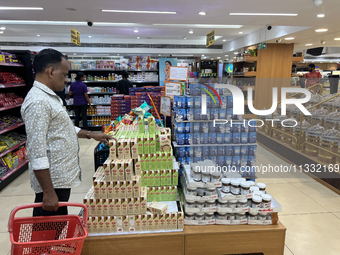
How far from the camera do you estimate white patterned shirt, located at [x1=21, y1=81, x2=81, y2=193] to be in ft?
4.85

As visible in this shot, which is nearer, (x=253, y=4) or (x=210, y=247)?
(x=210, y=247)

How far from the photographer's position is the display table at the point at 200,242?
211 centimetres

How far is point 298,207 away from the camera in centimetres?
333

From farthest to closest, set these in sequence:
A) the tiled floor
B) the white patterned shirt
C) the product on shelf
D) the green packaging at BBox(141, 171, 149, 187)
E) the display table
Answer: the product on shelf → the tiled floor → the green packaging at BBox(141, 171, 149, 187) → the display table → the white patterned shirt

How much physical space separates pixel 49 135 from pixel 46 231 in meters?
0.63

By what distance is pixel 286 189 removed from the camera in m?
3.89

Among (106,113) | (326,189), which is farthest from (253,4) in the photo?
(106,113)

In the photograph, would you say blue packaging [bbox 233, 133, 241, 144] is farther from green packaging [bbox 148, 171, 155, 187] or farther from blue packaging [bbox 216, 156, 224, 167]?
green packaging [bbox 148, 171, 155, 187]

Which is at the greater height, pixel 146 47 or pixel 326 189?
pixel 146 47

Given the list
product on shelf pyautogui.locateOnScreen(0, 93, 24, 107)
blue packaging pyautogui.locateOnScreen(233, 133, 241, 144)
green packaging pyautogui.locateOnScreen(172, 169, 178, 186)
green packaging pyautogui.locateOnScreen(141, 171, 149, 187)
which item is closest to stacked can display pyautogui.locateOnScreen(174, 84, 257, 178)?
blue packaging pyautogui.locateOnScreen(233, 133, 241, 144)

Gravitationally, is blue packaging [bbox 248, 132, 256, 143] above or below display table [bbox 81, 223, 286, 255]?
above

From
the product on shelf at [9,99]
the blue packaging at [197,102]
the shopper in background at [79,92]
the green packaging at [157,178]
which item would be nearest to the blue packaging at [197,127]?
the blue packaging at [197,102]

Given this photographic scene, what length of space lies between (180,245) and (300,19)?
6011 millimetres

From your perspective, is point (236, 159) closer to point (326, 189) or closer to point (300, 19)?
point (326, 189)
